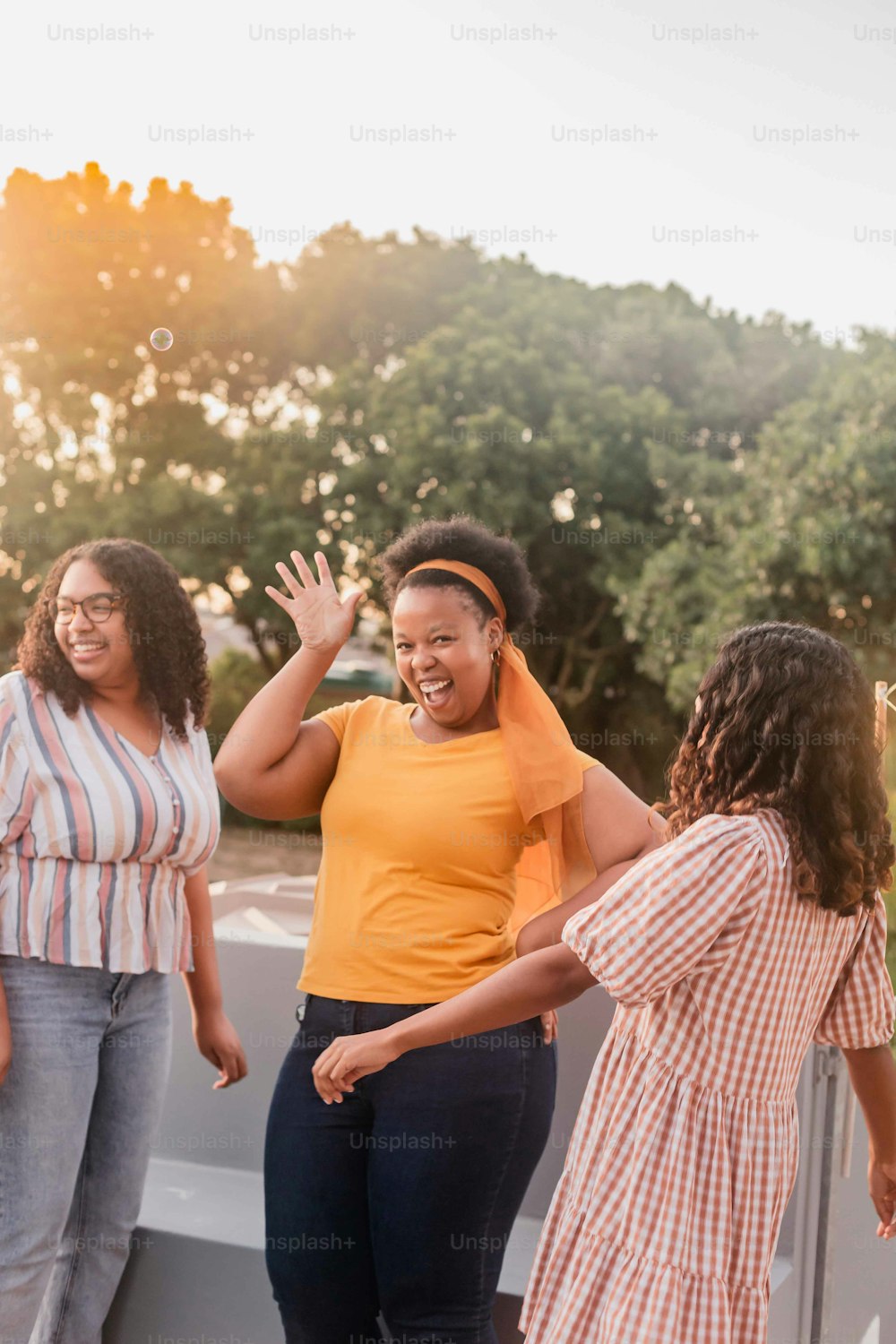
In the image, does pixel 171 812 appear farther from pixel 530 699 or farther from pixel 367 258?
pixel 367 258

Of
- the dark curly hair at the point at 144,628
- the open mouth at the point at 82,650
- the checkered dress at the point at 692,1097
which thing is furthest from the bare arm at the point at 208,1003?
the checkered dress at the point at 692,1097

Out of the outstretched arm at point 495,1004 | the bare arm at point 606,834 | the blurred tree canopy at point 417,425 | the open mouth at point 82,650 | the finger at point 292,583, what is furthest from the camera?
the blurred tree canopy at point 417,425

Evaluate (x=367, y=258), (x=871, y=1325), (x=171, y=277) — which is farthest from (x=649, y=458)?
(x=871, y=1325)

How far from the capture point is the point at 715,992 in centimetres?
143

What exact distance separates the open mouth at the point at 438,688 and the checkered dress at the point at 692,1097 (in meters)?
0.51

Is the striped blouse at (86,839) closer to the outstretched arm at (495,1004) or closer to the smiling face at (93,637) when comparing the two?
the smiling face at (93,637)

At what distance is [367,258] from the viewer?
46.1 feet

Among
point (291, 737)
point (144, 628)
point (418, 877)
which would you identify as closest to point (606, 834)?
point (418, 877)

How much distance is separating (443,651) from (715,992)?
0.67 meters

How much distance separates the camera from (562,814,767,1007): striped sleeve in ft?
4.47

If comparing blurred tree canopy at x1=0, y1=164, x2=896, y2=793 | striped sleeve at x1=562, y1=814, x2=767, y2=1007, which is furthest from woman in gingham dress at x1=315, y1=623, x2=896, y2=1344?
blurred tree canopy at x1=0, y1=164, x2=896, y2=793

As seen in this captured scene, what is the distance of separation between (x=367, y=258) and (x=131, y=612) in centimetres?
1269

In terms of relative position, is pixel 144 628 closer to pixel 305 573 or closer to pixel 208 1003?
pixel 305 573

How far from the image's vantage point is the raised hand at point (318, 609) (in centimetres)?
193
